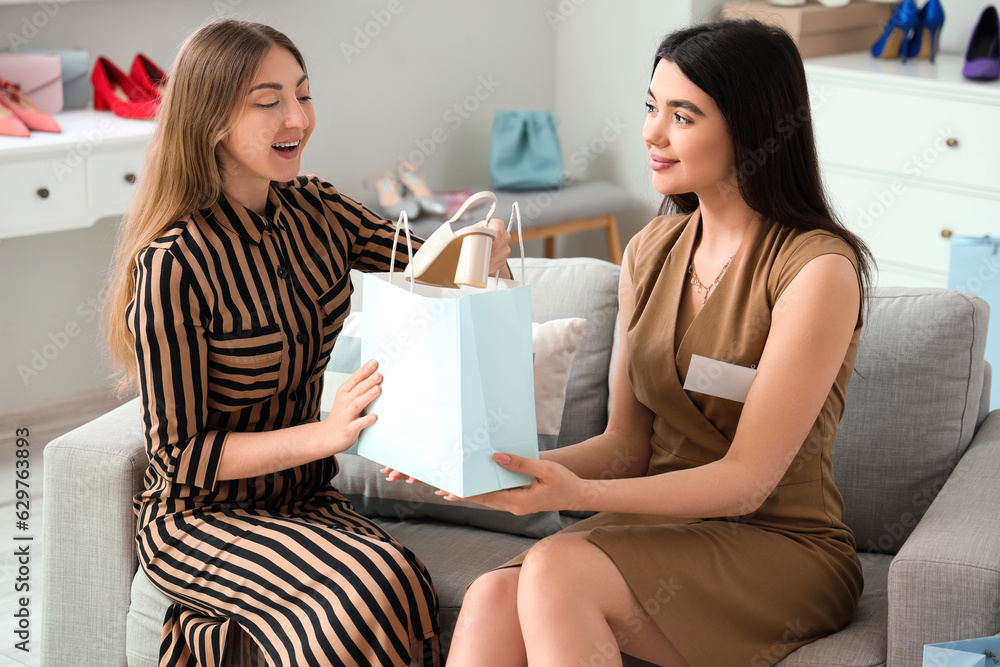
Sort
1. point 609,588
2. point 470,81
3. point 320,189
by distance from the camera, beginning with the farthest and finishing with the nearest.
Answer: point 470,81
point 320,189
point 609,588

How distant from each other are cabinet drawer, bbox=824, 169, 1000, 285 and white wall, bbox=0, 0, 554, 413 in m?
1.43

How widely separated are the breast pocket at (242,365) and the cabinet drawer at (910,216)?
2671mm

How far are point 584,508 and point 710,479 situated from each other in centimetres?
18

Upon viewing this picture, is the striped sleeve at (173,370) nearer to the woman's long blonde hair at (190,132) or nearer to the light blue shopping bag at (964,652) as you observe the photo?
the woman's long blonde hair at (190,132)

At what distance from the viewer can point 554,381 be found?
193cm

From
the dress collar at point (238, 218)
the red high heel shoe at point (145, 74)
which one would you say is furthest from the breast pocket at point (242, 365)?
the red high heel shoe at point (145, 74)

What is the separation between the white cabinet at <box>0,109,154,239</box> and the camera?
110 inches

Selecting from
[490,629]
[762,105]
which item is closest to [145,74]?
[762,105]

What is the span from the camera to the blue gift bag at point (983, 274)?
2.65m

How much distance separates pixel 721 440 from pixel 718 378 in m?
0.10

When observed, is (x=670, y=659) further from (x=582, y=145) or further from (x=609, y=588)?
(x=582, y=145)

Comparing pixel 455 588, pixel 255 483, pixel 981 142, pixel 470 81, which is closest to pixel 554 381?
pixel 455 588

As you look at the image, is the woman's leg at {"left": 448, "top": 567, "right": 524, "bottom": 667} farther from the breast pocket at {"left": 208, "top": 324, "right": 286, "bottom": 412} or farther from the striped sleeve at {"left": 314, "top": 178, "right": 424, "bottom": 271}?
the striped sleeve at {"left": 314, "top": 178, "right": 424, "bottom": 271}

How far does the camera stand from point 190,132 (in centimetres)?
154
